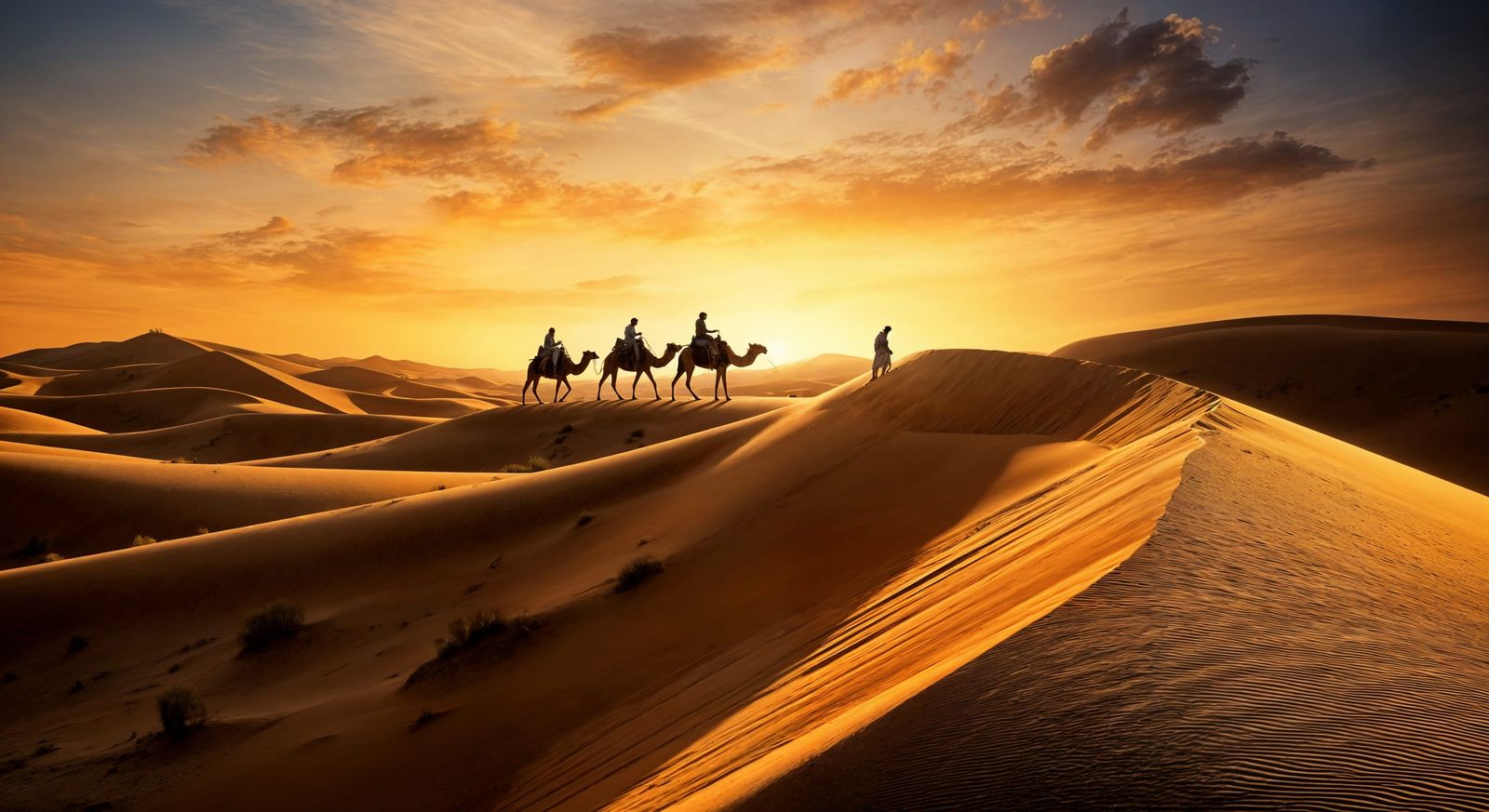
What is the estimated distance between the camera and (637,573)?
1002cm

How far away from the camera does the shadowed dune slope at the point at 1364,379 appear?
2682 centimetres

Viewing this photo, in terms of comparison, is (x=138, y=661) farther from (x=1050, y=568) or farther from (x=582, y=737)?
(x=1050, y=568)

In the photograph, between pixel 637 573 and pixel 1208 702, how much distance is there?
8.17m

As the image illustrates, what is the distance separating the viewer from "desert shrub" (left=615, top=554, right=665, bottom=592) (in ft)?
32.6

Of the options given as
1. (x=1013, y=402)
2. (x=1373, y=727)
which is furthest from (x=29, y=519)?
(x=1373, y=727)

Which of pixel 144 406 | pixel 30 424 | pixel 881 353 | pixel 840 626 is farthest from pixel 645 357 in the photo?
pixel 144 406

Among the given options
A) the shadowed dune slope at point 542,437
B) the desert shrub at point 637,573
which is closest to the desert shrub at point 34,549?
the shadowed dune slope at point 542,437

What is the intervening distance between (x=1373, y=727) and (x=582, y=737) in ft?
17.5

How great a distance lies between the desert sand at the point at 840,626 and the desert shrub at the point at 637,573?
0.85 feet

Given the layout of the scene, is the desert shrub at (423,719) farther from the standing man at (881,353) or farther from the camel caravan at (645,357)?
the camel caravan at (645,357)

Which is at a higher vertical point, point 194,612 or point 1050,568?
point 1050,568

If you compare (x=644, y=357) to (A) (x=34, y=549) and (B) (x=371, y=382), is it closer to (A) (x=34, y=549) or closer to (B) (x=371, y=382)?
(A) (x=34, y=549)

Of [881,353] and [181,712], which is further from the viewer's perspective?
[881,353]

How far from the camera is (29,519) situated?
20.3 metres
